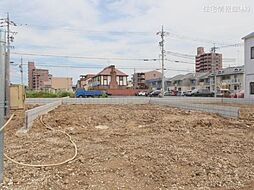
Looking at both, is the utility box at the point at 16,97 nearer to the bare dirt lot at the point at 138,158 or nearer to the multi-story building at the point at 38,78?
the bare dirt lot at the point at 138,158

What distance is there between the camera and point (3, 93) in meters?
3.25

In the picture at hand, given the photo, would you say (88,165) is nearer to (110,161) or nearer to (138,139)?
(110,161)

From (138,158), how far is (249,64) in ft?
63.2

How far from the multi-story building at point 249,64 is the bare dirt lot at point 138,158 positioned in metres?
15.5

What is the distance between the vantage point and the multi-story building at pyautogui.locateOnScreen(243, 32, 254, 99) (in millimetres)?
20703

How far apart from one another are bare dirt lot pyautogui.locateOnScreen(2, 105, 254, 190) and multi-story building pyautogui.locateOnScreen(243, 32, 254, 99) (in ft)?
50.8

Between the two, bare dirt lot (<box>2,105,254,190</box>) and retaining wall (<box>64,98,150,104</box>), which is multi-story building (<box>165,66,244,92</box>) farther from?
bare dirt lot (<box>2,105,254,190</box>)

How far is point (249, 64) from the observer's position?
20938 mm

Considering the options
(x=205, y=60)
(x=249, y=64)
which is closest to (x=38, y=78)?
(x=205, y=60)

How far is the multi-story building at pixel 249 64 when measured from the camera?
20703mm

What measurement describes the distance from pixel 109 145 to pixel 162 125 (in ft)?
8.47

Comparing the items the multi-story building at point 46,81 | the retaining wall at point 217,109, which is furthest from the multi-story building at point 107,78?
the retaining wall at point 217,109

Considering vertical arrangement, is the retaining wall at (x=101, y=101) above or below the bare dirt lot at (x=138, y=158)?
above

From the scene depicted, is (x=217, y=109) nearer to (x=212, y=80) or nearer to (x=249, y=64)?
(x=249, y=64)
